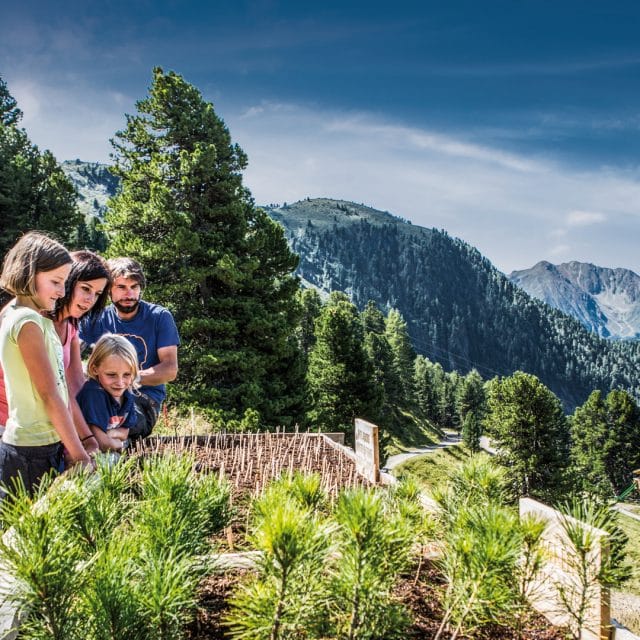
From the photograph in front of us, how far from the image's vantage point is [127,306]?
4750mm

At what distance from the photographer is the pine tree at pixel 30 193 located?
23188 mm

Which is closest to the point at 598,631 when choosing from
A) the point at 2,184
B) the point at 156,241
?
the point at 156,241

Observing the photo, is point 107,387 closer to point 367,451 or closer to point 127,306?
point 127,306

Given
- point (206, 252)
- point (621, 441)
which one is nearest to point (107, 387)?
point (206, 252)

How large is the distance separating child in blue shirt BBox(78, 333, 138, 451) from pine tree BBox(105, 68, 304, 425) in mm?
11126

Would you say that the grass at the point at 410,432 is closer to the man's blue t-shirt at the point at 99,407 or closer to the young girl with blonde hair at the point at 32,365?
the man's blue t-shirt at the point at 99,407

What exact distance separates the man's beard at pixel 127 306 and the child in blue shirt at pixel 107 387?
87 cm

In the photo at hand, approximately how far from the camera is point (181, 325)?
627 inches

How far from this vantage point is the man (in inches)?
181

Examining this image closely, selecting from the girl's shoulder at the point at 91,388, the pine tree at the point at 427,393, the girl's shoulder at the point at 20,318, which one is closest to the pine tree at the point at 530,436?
the girl's shoulder at the point at 91,388

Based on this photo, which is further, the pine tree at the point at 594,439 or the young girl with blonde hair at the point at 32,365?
the pine tree at the point at 594,439

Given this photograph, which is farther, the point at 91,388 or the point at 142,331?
the point at 142,331

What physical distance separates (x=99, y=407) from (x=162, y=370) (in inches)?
37.3

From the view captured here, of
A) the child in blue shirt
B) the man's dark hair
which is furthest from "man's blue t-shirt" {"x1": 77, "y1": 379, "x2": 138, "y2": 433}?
the man's dark hair
